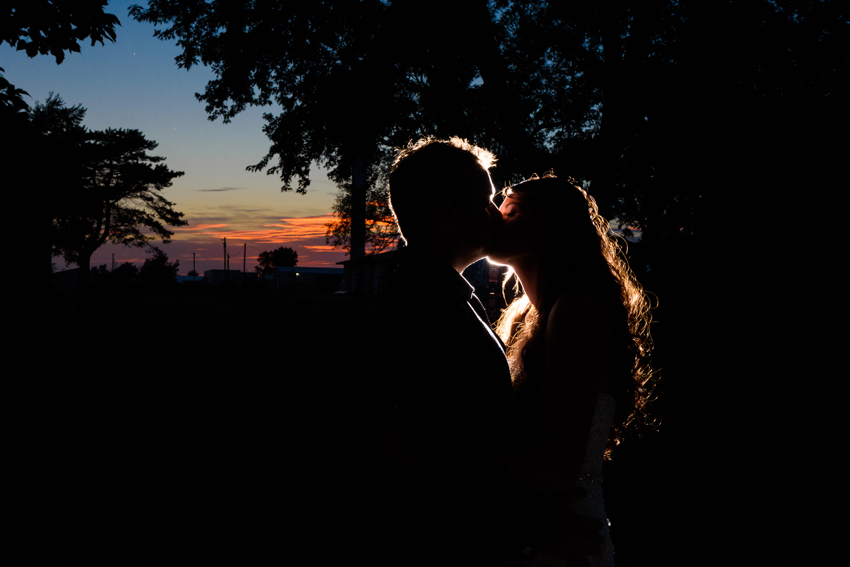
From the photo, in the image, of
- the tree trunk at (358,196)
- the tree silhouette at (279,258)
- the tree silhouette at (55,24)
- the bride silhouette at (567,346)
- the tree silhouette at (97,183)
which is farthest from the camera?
the tree silhouette at (279,258)

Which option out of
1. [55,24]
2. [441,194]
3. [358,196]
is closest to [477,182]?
[441,194]

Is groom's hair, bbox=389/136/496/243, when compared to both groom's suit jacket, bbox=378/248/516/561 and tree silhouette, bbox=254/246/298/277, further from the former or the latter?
tree silhouette, bbox=254/246/298/277

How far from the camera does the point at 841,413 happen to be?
8.70m

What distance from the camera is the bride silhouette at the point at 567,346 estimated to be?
1.47 meters

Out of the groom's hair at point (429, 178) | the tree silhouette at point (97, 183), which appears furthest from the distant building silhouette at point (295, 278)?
the groom's hair at point (429, 178)

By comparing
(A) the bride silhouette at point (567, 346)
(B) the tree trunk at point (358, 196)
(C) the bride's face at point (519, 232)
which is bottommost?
(A) the bride silhouette at point (567, 346)

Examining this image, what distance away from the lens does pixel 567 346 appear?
1.52 m

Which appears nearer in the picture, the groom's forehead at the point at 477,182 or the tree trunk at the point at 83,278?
the groom's forehead at the point at 477,182

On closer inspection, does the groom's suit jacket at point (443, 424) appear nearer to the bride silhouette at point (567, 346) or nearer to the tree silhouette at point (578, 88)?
the bride silhouette at point (567, 346)

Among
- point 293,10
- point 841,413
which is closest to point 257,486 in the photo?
point 841,413

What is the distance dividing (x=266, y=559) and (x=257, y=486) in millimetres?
1664

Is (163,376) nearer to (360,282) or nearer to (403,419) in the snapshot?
(403,419)

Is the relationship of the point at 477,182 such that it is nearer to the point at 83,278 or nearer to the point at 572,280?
the point at 572,280

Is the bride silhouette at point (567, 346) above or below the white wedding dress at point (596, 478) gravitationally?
above
